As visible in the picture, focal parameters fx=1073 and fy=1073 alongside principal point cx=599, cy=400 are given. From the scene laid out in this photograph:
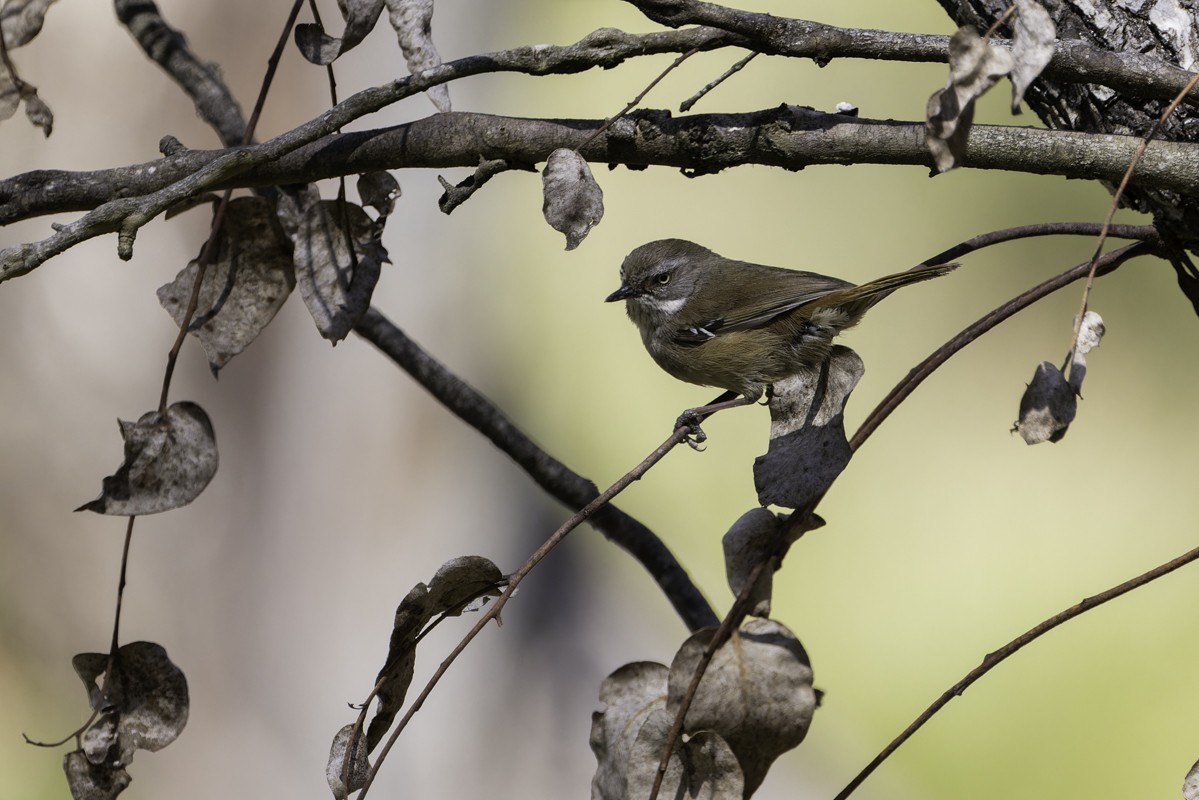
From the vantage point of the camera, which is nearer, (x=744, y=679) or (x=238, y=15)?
(x=744, y=679)

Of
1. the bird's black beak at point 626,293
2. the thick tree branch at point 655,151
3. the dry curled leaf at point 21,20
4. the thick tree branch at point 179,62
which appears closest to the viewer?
the thick tree branch at point 655,151

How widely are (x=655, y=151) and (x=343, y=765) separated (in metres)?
0.75

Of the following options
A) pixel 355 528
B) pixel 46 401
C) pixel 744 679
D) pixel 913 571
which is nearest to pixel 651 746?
pixel 744 679

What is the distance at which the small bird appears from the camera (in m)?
2.01

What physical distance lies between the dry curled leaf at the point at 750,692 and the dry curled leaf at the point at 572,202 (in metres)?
0.49

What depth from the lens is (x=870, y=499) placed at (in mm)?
2967

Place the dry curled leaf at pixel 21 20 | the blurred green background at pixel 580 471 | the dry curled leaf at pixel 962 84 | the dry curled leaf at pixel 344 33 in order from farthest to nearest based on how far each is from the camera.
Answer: the blurred green background at pixel 580 471 < the dry curled leaf at pixel 21 20 < the dry curled leaf at pixel 344 33 < the dry curled leaf at pixel 962 84

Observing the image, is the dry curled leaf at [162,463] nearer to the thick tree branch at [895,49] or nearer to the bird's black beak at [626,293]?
the thick tree branch at [895,49]

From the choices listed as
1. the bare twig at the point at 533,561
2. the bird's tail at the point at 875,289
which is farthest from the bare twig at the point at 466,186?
the bird's tail at the point at 875,289

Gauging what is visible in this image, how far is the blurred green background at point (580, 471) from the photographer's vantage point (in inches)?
109

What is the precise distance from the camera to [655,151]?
4.06 ft

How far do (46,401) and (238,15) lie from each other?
60.1 inches

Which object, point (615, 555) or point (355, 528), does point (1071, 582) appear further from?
point (355, 528)

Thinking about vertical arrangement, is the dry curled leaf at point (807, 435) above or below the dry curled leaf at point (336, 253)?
below
